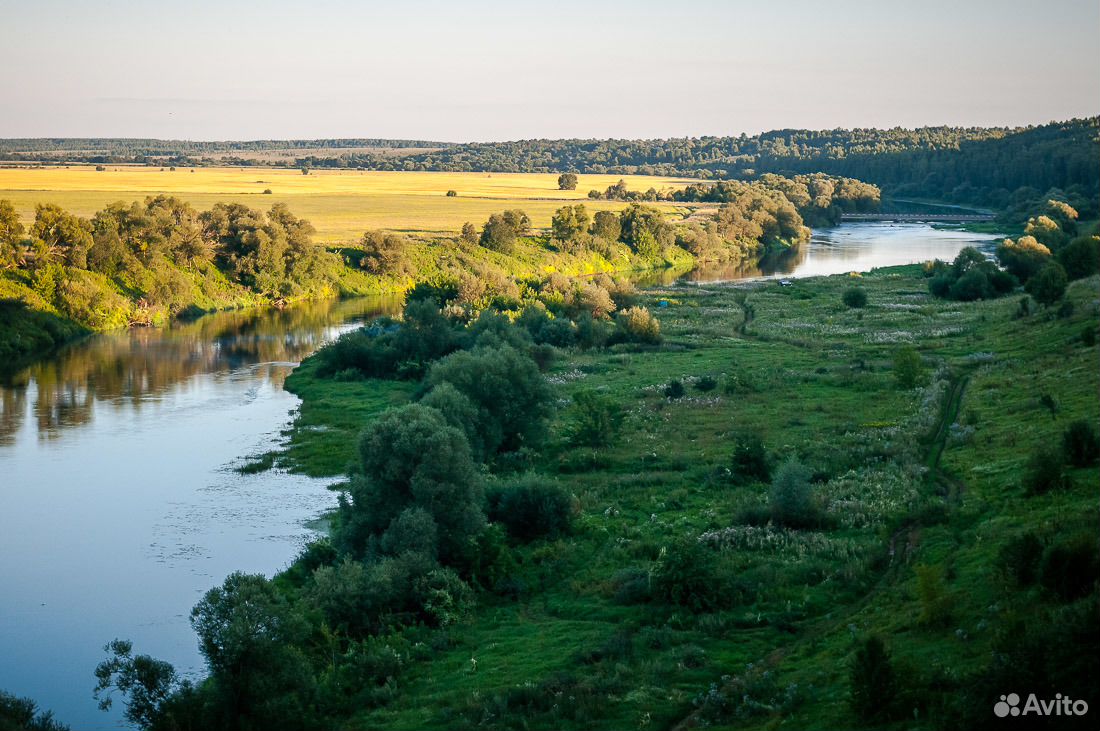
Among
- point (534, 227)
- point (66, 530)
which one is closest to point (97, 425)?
point (66, 530)

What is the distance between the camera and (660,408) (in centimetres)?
4034

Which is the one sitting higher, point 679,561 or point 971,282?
point 971,282

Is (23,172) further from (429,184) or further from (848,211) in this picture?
(848,211)

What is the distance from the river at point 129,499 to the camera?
22.6 m

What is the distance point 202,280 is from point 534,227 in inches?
1790

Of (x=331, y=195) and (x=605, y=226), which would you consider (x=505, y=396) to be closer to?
(x=605, y=226)

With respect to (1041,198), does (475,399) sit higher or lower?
lower

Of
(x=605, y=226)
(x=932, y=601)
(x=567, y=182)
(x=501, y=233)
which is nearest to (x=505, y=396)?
(x=932, y=601)

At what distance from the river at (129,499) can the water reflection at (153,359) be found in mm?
154

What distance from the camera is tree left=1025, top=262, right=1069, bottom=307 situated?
52.7 metres

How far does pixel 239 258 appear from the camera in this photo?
7775 cm

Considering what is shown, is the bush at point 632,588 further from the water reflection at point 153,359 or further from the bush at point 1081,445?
the water reflection at point 153,359

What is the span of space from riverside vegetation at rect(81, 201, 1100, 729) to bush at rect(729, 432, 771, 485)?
0.27 feet

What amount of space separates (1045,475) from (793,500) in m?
5.45
